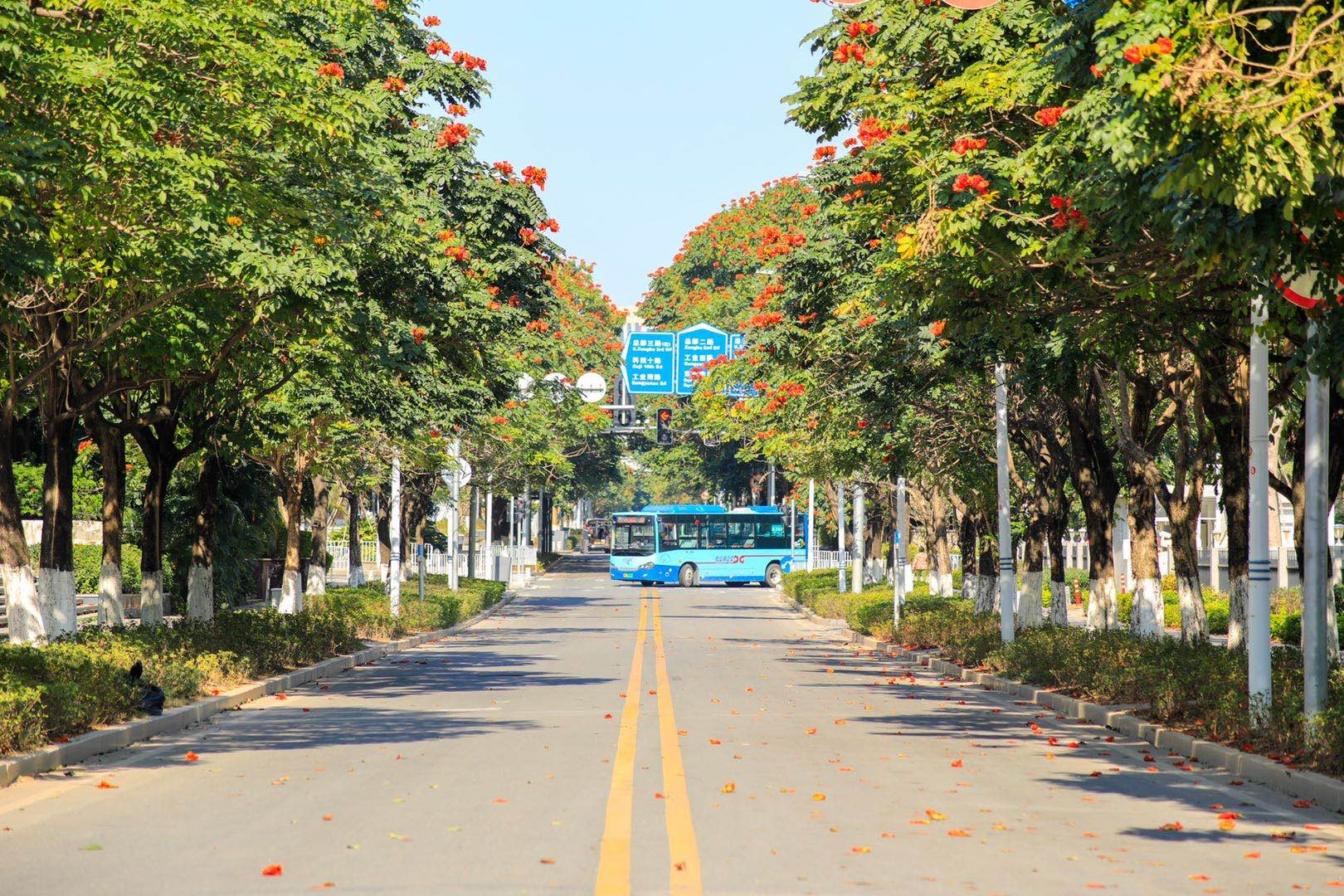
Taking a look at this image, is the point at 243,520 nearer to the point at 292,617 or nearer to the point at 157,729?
the point at 292,617

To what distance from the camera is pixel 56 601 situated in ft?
60.0

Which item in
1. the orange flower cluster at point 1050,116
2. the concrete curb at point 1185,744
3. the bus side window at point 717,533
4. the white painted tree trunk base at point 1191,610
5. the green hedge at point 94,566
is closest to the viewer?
the concrete curb at point 1185,744

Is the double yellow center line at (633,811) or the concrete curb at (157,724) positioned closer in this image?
the double yellow center line at (633,811)

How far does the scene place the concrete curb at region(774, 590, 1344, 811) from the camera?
10.9 meters

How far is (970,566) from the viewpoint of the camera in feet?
121

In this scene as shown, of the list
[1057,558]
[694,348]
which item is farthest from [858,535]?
[1057,558]

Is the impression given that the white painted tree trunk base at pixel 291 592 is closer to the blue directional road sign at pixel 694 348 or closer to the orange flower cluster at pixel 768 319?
the orange flower cluster at pixel 768 319

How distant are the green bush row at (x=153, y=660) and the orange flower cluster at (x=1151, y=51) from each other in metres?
9.04

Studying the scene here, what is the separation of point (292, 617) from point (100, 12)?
12.0 meters

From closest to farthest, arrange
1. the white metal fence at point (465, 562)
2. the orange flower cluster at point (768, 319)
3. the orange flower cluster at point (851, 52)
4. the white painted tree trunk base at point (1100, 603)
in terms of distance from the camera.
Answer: the orange flower cluster at point (851, 52)
the white painted tree trunk base at point (1100, 603)
the orange flower cluster at point (768, 319)
the white metal fence at point (465, 562)

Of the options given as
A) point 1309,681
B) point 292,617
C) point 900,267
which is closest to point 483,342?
point 292,617

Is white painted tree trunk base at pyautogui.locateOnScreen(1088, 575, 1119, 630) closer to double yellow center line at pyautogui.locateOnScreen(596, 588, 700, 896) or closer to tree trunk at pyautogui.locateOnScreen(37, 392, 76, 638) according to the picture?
double yellow center line at pyautogui.locateOnScreen(596, 588, 700, 896)

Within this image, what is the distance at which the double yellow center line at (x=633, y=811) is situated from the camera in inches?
303

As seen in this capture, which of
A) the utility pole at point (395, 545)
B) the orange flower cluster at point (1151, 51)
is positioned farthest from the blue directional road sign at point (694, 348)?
the orange flower cluster at point (1151, 51)
